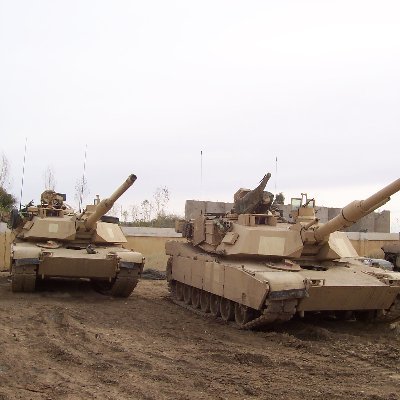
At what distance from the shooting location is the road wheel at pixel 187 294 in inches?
572

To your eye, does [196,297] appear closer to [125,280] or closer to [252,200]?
[125,280]

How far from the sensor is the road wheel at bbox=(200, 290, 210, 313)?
43.7ft

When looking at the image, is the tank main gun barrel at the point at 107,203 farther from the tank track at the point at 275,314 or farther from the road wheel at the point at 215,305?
the tank track at the point at 275,314

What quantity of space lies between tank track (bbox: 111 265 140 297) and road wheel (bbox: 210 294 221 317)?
2.32 meters

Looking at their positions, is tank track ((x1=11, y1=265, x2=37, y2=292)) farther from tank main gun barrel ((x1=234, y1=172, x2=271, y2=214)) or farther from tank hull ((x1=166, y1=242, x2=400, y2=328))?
tank main gun barrel ((x1=234, y1=172, x2=271, y2=214))

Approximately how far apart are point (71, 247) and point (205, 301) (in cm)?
393

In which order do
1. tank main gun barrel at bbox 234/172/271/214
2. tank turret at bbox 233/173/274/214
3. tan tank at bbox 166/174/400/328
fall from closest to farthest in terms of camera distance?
tan tank at bbox 166/174/400/328 < tank main gun barrel at bbox 234/172/271/214 < tank turret at bbox 233/173/274/214

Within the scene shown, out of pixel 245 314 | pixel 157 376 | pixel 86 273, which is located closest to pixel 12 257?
pixel 86 273

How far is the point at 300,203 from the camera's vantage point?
1307 centimetres

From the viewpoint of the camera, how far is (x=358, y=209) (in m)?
10.3

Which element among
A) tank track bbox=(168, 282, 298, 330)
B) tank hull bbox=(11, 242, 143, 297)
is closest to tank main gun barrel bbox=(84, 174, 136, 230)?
tank hull bbox=(11, 242, 143, 297)

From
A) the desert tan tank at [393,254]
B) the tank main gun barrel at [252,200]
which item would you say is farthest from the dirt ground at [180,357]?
the desert tan tank at [393,254]

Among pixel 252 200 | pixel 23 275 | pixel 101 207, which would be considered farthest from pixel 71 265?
pixel 252 200

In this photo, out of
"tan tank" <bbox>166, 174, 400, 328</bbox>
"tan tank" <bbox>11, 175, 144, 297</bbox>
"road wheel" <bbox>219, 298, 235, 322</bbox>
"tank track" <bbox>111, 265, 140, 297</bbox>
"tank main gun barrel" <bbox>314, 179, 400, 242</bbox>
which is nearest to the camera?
"tank main gun barrel" <bbox>314, 179, 400, 242</bbox>
